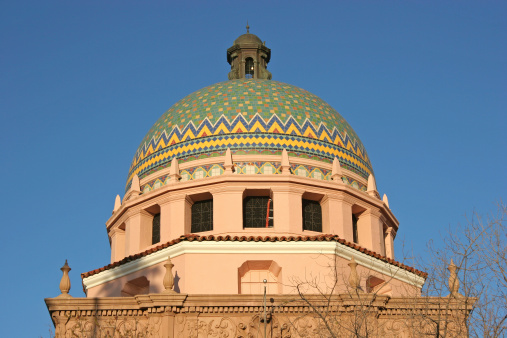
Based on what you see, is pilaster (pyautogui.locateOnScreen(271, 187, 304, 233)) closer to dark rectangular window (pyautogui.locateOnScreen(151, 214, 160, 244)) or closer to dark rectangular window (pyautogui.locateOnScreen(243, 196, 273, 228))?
dark rectangular window (pyautogui.locateOnScreen(243, 196, 273, 228))

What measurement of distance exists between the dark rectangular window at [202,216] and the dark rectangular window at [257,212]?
109 centimetres

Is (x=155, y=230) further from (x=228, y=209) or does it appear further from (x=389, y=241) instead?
(x=389, y=241)

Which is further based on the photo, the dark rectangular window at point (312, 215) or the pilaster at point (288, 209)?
the dark rectangular window at point (312, 215)

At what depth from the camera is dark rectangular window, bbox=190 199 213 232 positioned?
29656 mm

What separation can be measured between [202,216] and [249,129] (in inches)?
138

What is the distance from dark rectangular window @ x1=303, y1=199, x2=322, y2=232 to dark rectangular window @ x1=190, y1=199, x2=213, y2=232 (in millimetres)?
2993

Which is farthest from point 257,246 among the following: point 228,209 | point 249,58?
point 249,58

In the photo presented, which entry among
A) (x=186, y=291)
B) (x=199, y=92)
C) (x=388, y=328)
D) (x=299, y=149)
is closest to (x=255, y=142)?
(x=299, y=149)

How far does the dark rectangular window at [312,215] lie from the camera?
29.7 m

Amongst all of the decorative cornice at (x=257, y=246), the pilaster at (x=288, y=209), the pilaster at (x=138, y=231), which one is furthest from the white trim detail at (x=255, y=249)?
the pilaster at (x=138, y=231)

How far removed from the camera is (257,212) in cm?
2973

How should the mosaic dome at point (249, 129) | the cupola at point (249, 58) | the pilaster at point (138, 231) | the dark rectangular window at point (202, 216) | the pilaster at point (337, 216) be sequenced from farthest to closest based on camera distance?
1. the cupola at point (249, 58)
2. the mosaic dome at point (249, 129)
3. the pilaster at point (138, 231)
4. the dark rectangular window at point (202, 216)
5. the pilaster at point (337, 216)

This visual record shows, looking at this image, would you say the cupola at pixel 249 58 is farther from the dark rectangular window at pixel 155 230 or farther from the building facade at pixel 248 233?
the dark rectangular window at pixel 155 230

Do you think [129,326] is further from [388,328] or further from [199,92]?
[199,92]
